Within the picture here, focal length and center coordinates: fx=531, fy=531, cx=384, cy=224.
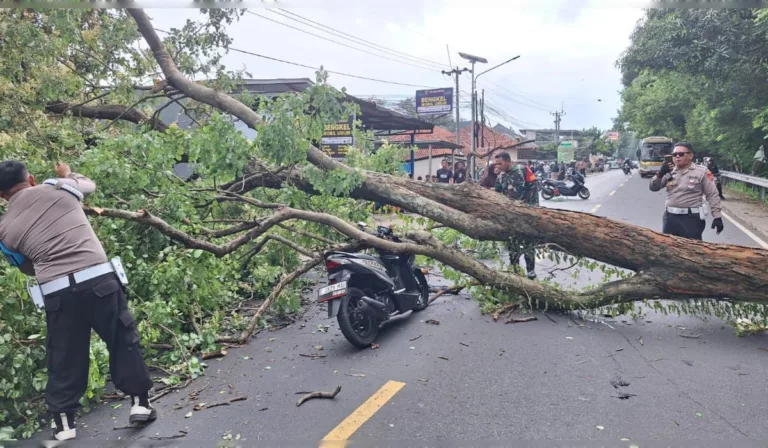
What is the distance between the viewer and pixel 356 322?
4.68 m

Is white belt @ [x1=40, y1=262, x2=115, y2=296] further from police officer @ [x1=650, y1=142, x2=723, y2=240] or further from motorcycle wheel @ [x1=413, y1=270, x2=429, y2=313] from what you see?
police officer @ [x1=650, y1=142, x2=723, y2=240]

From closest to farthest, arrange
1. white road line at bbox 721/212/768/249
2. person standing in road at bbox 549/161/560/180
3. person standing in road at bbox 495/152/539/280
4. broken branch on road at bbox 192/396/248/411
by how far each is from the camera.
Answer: broken branch on road at bbox 192/396/248/411
person standing in road at bbox 495/152/539/280
white road line at bbox 721/212/768/249
person standing in road at bbox 549/161/560/180

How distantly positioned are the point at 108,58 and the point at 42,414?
5904 mm

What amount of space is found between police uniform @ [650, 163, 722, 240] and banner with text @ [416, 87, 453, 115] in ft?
85.3

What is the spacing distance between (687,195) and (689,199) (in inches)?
1.9

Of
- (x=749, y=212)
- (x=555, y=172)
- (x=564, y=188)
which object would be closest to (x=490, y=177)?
(x=749, y=212)

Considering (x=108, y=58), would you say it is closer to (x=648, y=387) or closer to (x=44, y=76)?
(x=44, y=76)

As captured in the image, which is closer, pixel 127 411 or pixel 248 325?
pixel 127 411

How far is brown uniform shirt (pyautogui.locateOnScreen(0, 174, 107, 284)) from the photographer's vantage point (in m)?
3.20

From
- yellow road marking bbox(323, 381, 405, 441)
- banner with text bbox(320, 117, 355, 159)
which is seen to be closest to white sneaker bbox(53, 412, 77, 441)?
yellow road marking bbox(323, 381, 405, 441)

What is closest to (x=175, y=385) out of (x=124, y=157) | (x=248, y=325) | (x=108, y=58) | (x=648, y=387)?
(x=248, y=325)

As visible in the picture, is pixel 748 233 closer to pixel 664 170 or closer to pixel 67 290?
pixel 664 170

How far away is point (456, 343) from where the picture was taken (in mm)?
4637

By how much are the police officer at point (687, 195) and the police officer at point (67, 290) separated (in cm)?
548
